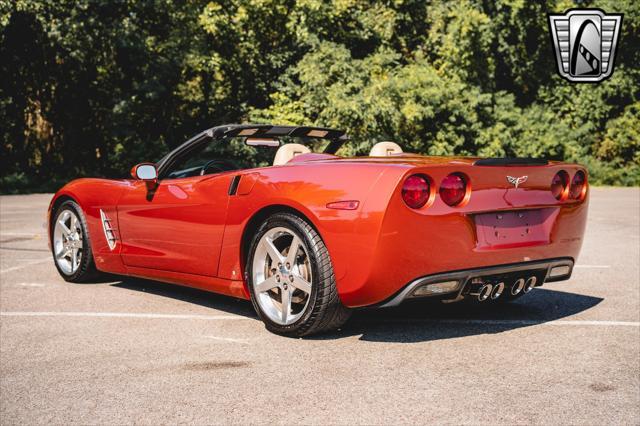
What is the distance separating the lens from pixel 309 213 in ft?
13.9

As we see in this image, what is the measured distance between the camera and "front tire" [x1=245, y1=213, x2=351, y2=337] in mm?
4223

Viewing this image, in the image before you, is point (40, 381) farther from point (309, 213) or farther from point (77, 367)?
point (309, 213)

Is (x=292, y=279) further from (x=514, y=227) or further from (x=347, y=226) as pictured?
(x=514, y=227)

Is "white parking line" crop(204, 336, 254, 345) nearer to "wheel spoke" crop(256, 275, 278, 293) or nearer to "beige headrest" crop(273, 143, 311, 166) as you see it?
"wheel spoke" crop(256, 275, 278, 293)

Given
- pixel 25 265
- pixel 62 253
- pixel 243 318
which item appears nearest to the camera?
pixel 243 318

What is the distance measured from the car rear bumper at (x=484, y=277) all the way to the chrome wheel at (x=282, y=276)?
60 cm

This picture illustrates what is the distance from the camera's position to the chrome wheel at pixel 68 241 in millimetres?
6488

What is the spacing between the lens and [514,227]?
14.4 ft

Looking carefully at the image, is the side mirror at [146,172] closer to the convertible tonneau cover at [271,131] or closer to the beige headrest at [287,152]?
the convertible tonneau cover at [271,131]

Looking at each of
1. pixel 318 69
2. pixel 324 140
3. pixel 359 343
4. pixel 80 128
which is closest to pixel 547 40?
pixel 318 69

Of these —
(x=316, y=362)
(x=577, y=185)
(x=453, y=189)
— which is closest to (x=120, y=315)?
(x=316, y=362)

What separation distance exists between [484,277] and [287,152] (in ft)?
5.86

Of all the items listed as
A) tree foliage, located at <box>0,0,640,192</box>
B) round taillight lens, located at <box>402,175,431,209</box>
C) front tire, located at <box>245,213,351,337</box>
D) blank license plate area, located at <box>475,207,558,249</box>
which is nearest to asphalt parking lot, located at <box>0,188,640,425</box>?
front tire, located at <box>245,213,351,337</box>

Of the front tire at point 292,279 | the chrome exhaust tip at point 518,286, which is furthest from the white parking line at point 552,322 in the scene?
the front tire at point 292,279
